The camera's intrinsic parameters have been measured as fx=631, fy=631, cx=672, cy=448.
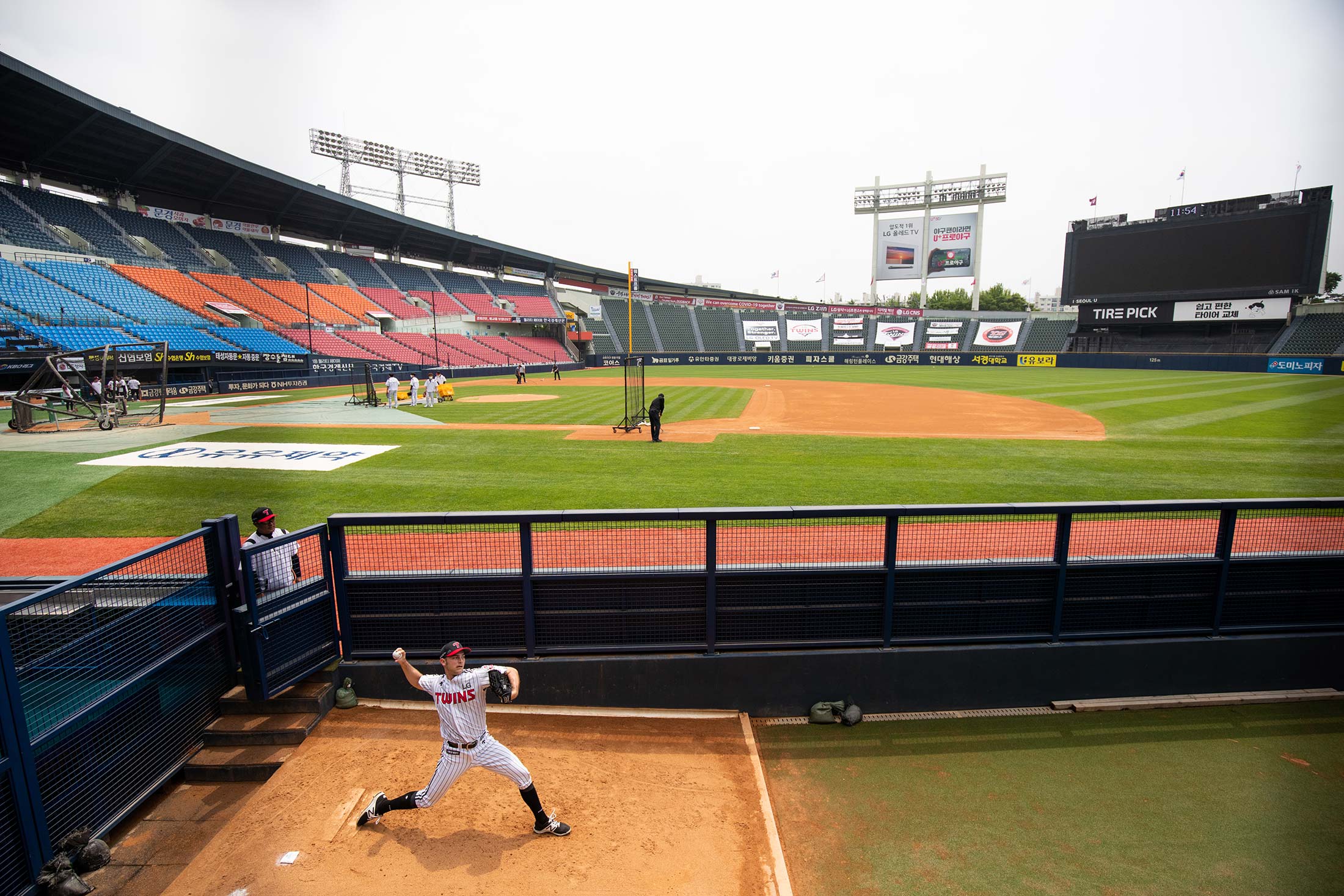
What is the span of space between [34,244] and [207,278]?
9.35m

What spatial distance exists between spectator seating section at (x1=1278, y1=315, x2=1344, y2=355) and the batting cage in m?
75.0

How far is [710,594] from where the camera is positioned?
6012mm

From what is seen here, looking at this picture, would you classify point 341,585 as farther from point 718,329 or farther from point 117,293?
point 718,329

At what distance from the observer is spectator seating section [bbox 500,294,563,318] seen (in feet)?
227

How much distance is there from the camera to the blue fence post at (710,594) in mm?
5895

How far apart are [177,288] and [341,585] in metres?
47.5

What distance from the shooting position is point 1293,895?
4.07 m

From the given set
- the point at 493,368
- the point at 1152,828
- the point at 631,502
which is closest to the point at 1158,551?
the point at 1152,828

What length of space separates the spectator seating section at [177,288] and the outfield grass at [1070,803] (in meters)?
48.0

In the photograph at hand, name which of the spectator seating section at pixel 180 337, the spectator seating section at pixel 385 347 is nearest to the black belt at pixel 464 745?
the spectator seating section at pixel 180 337

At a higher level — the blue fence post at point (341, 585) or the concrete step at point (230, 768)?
the blue fence post at point (341, 585)

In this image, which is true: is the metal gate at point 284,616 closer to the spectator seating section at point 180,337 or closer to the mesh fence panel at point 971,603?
the mesh fence panel at point 971,603

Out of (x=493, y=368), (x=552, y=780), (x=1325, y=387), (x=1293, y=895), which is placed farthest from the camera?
(x=493, y=368)

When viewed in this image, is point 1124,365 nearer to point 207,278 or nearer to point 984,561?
point 984,561
